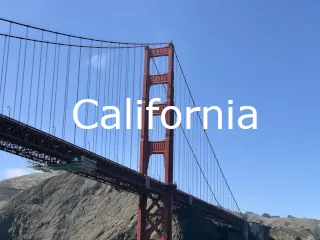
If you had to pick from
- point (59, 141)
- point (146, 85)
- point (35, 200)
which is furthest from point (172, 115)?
point (35, 200)

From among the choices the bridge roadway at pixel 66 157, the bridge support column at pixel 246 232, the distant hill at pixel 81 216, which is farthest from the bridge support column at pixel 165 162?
the bridge support column at pixel 246 232

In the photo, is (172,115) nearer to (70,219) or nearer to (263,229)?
(70,219)

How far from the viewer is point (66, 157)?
5381cm

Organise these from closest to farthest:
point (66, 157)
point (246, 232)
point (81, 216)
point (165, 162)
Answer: point (66, 157), point (165, 162), point (81, 216), point (246, 232)

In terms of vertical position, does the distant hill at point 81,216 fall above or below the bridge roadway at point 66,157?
below

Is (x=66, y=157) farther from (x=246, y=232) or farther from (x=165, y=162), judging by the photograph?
(x=246, y=232)

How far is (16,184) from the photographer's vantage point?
197 m

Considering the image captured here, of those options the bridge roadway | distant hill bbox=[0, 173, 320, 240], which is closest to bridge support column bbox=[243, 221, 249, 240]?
distant hill bbox=[0, 173, 320, 240]

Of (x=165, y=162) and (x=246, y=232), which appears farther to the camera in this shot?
(x=246, y=232)

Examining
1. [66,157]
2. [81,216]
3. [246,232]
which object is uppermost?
[66,157]

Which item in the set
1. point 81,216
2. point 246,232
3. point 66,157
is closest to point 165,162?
point 66,157

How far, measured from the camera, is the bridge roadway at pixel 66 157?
154ft

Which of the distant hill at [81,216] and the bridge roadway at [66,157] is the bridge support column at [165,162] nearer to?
the bridge roadway at [66,157]

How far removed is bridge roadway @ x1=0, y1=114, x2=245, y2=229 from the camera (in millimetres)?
46906
